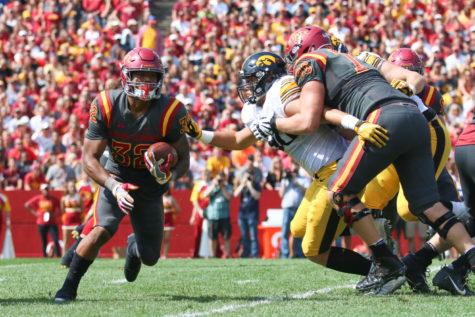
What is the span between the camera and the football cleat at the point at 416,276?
6715 millimetres

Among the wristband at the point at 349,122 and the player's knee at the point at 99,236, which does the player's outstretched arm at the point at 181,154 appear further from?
the wristband at the point at 349,122

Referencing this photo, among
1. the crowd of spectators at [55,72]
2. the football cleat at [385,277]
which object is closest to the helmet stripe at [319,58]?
the football cleat at [385,277]

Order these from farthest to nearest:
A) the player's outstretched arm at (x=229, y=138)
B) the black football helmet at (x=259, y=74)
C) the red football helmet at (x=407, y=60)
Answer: the red football helmet at (x=407, y=60) < the player's outstretched arm at (x=229, y=138) < the black football helmet at (x=259, y=74)

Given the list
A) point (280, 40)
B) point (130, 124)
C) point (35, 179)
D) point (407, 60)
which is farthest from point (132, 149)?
point (280, 40)

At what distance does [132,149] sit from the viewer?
677 centimetres

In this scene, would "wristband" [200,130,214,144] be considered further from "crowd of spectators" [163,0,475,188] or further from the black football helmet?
"crowd of spectators" [163,0,475,188]

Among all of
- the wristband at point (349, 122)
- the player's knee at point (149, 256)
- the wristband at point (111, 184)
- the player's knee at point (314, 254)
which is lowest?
the player's knee at point (149, 256)

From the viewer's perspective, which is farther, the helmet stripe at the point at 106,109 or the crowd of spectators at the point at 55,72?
the crowd of spectators at the point at 55,72

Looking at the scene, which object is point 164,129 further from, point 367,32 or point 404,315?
point 367,32

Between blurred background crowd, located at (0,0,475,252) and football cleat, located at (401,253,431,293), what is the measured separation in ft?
24.7

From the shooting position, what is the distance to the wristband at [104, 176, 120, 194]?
21.0 feet

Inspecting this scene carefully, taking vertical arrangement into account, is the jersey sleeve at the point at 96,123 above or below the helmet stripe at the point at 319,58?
below

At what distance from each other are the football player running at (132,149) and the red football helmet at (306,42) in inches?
32.1

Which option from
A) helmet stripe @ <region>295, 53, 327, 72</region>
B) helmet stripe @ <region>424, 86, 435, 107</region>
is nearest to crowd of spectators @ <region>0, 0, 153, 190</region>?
helmet stripe @ <region>424, 86, 435, 107</region>
